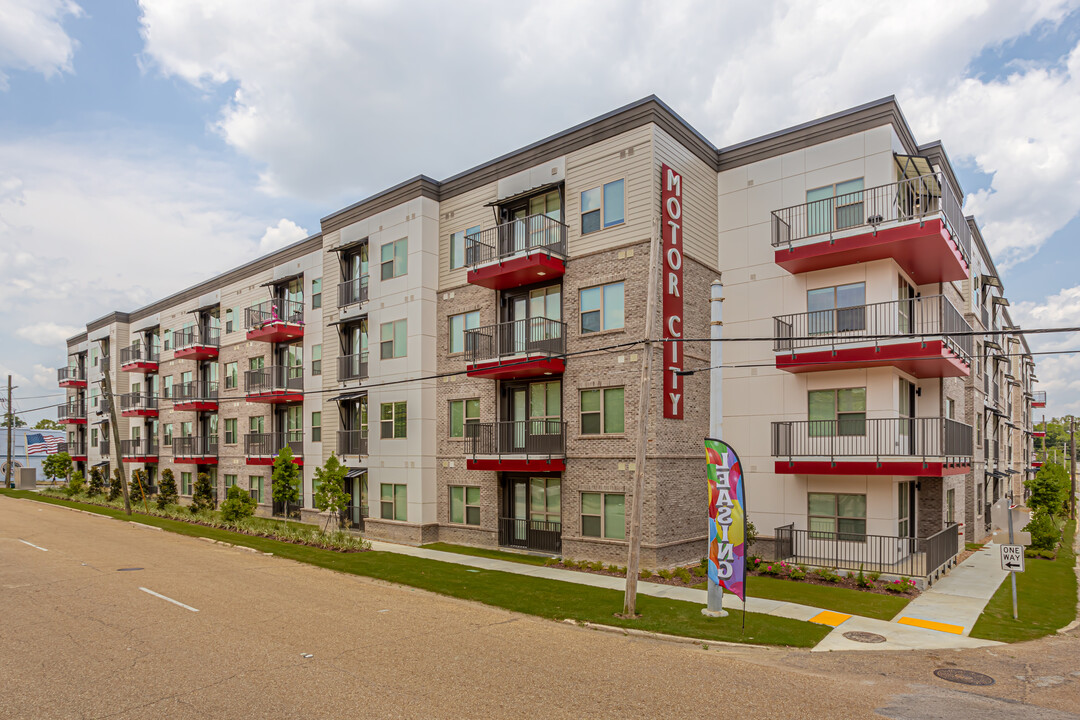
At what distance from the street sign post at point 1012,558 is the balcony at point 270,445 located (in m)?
29.0

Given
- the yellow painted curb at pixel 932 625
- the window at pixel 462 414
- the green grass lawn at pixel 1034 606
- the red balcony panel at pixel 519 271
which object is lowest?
the green grass lawn at pixel 1034 606

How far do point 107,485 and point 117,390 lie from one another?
7553 millimetres

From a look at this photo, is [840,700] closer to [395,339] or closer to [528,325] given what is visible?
[528,325]

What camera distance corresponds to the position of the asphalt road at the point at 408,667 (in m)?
8.93

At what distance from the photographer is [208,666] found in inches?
406

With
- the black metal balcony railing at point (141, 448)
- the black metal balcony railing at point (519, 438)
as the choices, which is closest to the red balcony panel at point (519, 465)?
the black metal balcony railing at point (519, 438)

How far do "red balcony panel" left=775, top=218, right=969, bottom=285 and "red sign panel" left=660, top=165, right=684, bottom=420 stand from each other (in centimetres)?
316

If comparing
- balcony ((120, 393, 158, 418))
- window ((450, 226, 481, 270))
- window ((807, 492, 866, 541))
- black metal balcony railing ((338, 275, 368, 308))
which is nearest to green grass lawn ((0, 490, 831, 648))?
window ((807, 492, 866, 541))

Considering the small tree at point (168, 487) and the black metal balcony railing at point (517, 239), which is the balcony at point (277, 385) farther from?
the black metal balcony railing at point (517, 239)

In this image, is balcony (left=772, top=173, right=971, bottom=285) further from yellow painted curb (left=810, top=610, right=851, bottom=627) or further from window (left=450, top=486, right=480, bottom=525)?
window (left=450, top=486, right=480, bottom=525)

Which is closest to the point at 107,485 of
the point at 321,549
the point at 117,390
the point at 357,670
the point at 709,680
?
the point at 117,390

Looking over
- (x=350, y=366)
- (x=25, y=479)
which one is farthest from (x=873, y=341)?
(x=25, y=479)

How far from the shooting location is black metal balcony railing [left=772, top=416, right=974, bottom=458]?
18.9 metres

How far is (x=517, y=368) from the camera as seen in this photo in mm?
22328
